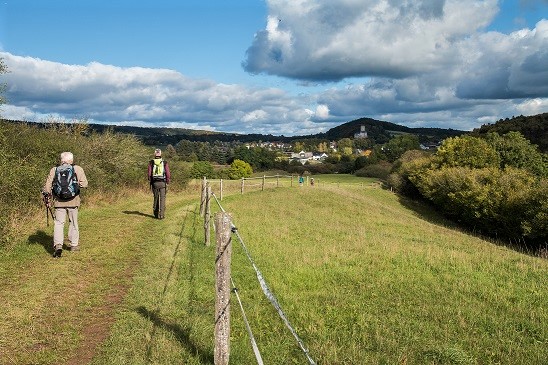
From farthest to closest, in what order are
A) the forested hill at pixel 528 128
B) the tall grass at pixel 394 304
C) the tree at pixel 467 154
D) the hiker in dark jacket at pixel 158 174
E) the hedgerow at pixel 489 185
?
the forested hill at pixel 528 128 → the tree at pixel 467 154 → the hedgerow at pixel 489 185 → the hiker in dark jacket at pixel 158 174 → the tall grass at pixel 394 304

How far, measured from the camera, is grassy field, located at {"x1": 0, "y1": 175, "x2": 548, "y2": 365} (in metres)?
5.73

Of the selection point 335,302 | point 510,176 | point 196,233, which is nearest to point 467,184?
point 510,176

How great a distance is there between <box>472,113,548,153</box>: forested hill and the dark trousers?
97231mm

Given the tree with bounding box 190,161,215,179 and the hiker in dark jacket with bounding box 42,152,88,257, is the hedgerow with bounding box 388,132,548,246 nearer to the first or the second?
the hiker in dark jacket with bounding box 42,152,88,257

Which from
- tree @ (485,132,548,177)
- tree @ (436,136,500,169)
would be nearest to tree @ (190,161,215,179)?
tree @ (436,136,500,169)

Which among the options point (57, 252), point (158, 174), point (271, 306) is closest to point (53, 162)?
point (158, 174)

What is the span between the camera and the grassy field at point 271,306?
18.8 ft

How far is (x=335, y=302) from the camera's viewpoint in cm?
793

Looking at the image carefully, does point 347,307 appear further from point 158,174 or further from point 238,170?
point 238,170

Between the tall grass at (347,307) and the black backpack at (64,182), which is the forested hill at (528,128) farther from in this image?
the black backpack at (64,182)

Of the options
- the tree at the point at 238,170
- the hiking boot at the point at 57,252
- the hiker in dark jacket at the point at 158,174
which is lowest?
the tree at the point at 238,170

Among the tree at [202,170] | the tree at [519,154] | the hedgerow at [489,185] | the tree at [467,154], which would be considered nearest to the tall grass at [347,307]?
the hedgerow at [489,185]

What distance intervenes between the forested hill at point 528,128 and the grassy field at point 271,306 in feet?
323

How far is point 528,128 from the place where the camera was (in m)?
101
